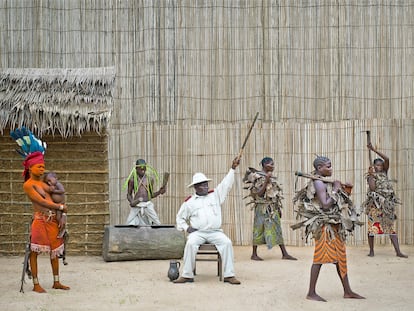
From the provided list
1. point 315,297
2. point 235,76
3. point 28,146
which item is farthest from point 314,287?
point 235,76

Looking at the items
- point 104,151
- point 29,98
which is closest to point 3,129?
point 29,98

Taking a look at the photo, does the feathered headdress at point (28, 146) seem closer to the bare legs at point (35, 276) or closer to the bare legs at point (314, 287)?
the bare legs at point (35, 276)

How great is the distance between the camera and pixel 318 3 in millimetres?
13328

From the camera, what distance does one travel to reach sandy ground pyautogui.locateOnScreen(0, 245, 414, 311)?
8156mm

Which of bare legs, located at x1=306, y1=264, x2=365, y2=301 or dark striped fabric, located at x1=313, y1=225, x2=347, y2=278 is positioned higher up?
dark striped fabric, located at x1=313, y1=225, x2=347, y2=278

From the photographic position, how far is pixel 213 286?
935 centimetres

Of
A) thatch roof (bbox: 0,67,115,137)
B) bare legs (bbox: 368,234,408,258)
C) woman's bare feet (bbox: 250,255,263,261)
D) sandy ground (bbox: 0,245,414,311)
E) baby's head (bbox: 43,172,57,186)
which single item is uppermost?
thatch roof (bbox: 0,67,115,137)

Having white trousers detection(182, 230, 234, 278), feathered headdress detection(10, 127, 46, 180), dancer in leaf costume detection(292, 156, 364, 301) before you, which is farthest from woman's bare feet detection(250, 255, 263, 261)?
feathered headdress detection(10, 127, 46, 180)

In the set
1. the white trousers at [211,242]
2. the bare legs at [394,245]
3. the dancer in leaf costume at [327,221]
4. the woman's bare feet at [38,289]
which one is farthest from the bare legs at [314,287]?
the bare legs at [394,245]

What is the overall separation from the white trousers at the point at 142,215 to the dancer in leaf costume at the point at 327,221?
4.04 m

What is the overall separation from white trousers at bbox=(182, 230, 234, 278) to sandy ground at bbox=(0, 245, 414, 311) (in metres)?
0.19

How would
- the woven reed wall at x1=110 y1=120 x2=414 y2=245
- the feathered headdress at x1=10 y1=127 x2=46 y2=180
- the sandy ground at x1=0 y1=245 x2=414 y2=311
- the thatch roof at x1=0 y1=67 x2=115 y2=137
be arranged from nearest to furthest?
1. the sandy ground at x1=0 y1=245 x2=414 y2=311
2. the feathered headdress at x1=10 y1=127 x2=46 y2=180
3. the thatch roof at x1=0 y1=67 x2=115 y2=137
4. the woven reed wall at x1=110 y1=120 x2=414 y2=245

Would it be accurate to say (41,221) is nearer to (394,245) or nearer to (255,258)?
(255,258)

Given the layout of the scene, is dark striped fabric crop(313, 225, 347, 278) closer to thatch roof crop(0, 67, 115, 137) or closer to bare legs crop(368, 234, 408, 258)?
bare legs crop(368, 234, 408, 258)
